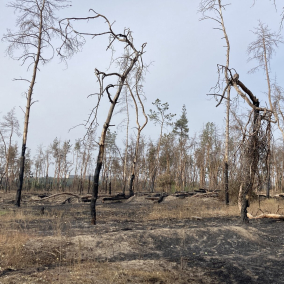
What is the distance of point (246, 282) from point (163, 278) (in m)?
1.35

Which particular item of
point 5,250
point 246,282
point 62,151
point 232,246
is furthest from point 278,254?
point 62,151

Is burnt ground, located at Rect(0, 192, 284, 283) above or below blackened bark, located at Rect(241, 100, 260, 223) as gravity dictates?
below

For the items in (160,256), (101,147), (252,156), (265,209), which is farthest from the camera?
(265,209)

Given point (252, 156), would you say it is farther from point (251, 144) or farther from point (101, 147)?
point (101, 147)

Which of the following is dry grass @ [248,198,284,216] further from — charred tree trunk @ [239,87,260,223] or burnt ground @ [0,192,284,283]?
burnt ground @ [0,192,284,283]

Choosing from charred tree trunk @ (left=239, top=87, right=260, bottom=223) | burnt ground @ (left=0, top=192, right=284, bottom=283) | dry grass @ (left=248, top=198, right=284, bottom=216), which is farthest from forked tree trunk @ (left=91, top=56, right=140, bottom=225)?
dry grass @ (left=248, top=198, right=284, bottom=216)

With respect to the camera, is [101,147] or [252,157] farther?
[101,147]

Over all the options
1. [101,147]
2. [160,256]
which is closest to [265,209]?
[101,147]

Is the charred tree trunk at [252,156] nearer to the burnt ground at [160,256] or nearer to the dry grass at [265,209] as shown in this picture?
the burnt ground at [160,256]

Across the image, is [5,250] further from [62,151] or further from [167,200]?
[62,151]

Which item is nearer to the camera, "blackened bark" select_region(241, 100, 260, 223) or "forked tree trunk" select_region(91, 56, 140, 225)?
"blackened bark" select_region(241, 100, 260, 223)

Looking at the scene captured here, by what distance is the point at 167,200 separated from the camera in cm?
2072

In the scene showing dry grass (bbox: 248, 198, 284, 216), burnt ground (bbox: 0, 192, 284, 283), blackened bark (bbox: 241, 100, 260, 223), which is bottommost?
burnt ground (bbox: 0, 192, 284, 283)

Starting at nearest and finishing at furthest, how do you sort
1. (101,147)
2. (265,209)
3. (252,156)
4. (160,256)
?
1. (160,256)
2. (252,156)
3. (101,147)
4. (265,209)
